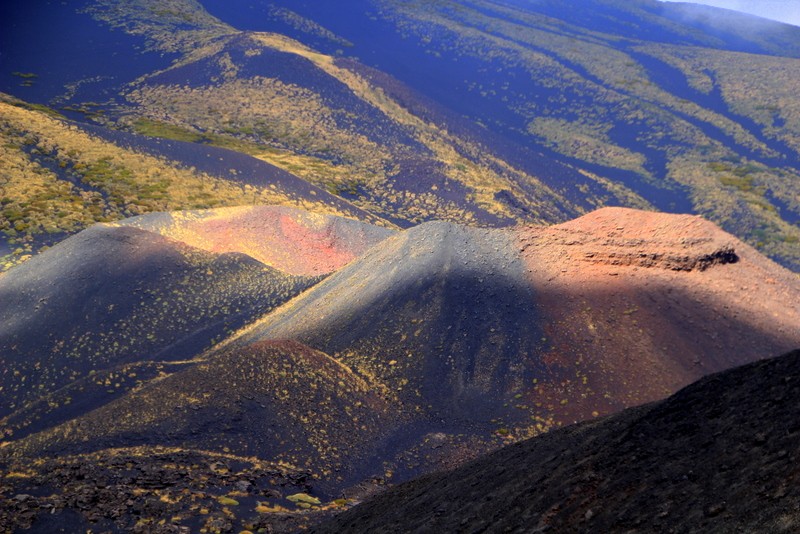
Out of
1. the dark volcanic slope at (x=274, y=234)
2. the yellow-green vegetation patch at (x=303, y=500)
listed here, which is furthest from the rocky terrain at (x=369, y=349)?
the dark volcanic slope at (x=274, y=234)

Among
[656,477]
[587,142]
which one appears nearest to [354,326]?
[656,477]

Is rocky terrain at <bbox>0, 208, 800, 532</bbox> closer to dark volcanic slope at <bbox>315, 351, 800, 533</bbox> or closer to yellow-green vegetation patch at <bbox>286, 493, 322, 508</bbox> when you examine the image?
yellow-green vegetation patch at <bbox>286, 493, 322, 508</bbox>

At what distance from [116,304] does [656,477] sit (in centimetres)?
1968

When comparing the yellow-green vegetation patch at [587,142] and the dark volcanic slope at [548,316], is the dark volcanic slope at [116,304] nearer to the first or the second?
the dark volcanic slope at [548,316]

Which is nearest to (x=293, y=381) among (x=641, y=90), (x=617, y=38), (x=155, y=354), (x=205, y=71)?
(x=155, y=354)

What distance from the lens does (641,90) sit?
87.2 metres

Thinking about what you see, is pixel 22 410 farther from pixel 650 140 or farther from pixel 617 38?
pixel 617 38

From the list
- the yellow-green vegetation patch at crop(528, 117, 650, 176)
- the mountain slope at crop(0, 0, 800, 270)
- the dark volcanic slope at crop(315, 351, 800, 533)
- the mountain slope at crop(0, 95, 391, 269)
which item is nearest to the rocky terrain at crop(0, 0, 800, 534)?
the dark volcanic slope at crop(315, 351, 800, 533)

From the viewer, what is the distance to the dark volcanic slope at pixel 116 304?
65.1 ft

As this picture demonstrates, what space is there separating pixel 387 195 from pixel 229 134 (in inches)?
625

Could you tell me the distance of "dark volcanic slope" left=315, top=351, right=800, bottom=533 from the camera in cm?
598

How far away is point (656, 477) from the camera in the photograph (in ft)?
22.8

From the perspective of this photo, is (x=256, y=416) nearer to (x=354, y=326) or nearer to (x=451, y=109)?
(x=354, y=326)

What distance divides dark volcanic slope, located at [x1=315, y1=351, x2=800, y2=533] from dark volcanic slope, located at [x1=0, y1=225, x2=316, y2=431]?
1184cm
